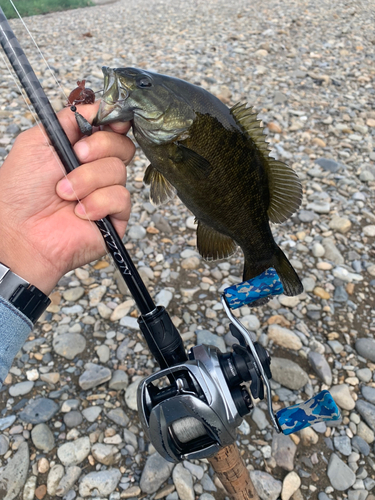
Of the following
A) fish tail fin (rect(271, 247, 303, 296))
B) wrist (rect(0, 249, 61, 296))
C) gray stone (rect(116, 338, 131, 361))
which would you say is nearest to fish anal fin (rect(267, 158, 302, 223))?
fish tail fin (rect(271, 247, 303, 296))

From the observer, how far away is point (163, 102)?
1449 mm

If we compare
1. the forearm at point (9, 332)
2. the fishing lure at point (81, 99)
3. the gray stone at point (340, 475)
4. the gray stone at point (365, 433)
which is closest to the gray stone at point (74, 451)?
the forearm at point (9, 332)

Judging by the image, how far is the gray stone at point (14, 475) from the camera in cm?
205

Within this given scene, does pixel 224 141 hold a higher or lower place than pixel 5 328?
higher

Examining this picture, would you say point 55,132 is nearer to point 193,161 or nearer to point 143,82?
point 143,82

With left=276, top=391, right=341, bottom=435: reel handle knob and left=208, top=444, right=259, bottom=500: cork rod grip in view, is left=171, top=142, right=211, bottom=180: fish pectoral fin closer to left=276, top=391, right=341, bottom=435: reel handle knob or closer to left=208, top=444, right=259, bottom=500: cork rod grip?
left=276, top=391, right=341, bottom=435: reel handle knob

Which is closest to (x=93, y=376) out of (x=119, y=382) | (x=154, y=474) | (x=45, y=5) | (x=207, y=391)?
(x=119, y=382)

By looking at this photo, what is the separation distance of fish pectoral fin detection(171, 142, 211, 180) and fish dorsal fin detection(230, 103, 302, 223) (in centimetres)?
19

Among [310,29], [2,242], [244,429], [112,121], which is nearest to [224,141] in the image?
[112,121]

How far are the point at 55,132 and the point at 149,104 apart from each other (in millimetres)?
345

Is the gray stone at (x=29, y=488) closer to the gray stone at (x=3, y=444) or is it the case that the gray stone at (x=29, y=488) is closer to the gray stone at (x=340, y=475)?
the gray stone at (x=3, y=444)

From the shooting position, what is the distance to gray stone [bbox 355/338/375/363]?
2.78 metres

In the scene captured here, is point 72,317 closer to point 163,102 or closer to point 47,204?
point 47,204

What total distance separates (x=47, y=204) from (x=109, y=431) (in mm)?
1428
